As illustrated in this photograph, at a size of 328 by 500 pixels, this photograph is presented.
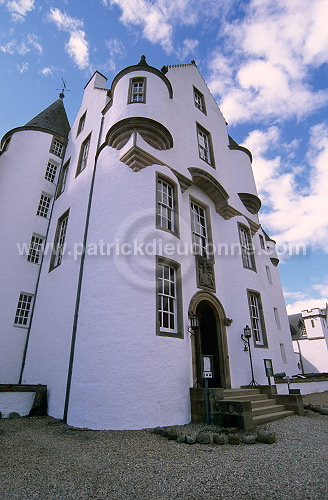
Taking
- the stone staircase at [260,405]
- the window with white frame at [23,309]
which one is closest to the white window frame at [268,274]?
the stone staircase at [260,405]

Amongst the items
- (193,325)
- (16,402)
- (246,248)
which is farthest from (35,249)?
(246,248)

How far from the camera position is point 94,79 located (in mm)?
17109

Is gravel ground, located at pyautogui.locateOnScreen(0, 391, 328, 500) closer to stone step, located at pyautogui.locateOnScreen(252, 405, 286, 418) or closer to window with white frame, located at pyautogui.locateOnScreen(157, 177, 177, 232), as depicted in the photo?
stone step, located at pyautogui.locateOnScreen(252, 405, 286, 418)

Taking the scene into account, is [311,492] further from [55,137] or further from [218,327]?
[55,137]

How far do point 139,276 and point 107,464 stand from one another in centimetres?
459

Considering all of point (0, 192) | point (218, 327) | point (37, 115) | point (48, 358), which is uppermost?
point (37, 115)

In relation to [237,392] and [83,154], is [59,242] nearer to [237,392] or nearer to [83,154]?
[83,154]

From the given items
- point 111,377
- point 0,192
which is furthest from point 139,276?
point 0,192

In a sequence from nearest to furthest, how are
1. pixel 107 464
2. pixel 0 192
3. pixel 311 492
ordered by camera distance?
pixel 311 492 → pixel 107 464 → pixel 0 192

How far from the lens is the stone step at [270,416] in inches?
291

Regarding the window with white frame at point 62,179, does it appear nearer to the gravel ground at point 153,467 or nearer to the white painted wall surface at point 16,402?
the white painted wall surface at point 16,402

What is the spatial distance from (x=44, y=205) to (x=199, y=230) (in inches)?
337

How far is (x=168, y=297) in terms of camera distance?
29.4 feet

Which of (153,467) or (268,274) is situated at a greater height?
(268,274)
